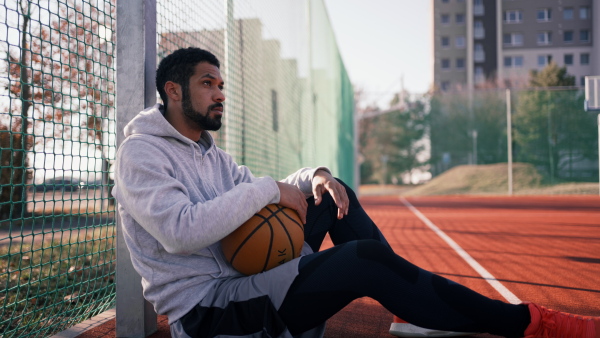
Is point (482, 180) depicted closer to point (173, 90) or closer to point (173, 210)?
point (173, 90)

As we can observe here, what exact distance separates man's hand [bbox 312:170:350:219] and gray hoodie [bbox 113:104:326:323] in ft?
1.06

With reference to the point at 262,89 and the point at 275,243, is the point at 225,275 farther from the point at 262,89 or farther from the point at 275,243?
the point at 262,89

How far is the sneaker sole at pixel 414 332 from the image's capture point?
7.02ft

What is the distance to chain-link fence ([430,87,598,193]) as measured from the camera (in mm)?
18375

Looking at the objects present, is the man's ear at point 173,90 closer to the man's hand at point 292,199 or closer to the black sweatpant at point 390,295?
the man's hand at point 292,199

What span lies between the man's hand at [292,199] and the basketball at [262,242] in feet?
0.15

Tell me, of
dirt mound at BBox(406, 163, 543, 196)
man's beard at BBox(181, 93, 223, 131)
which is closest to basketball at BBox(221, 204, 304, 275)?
man's beard at BBox(181, 93, 223, 131)

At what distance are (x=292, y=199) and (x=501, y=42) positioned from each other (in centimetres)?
4672

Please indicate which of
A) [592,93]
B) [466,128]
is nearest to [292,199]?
[592,93]

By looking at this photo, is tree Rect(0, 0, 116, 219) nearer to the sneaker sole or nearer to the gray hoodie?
the gray hoodie

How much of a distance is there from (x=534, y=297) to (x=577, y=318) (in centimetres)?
130

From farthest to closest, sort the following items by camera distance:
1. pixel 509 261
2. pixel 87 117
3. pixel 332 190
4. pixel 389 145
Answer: pixel 389 145 → pixel 509 261 → pixel 87 117 → pixel 332 190

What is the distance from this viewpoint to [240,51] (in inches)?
199

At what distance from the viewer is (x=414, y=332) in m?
2.22
